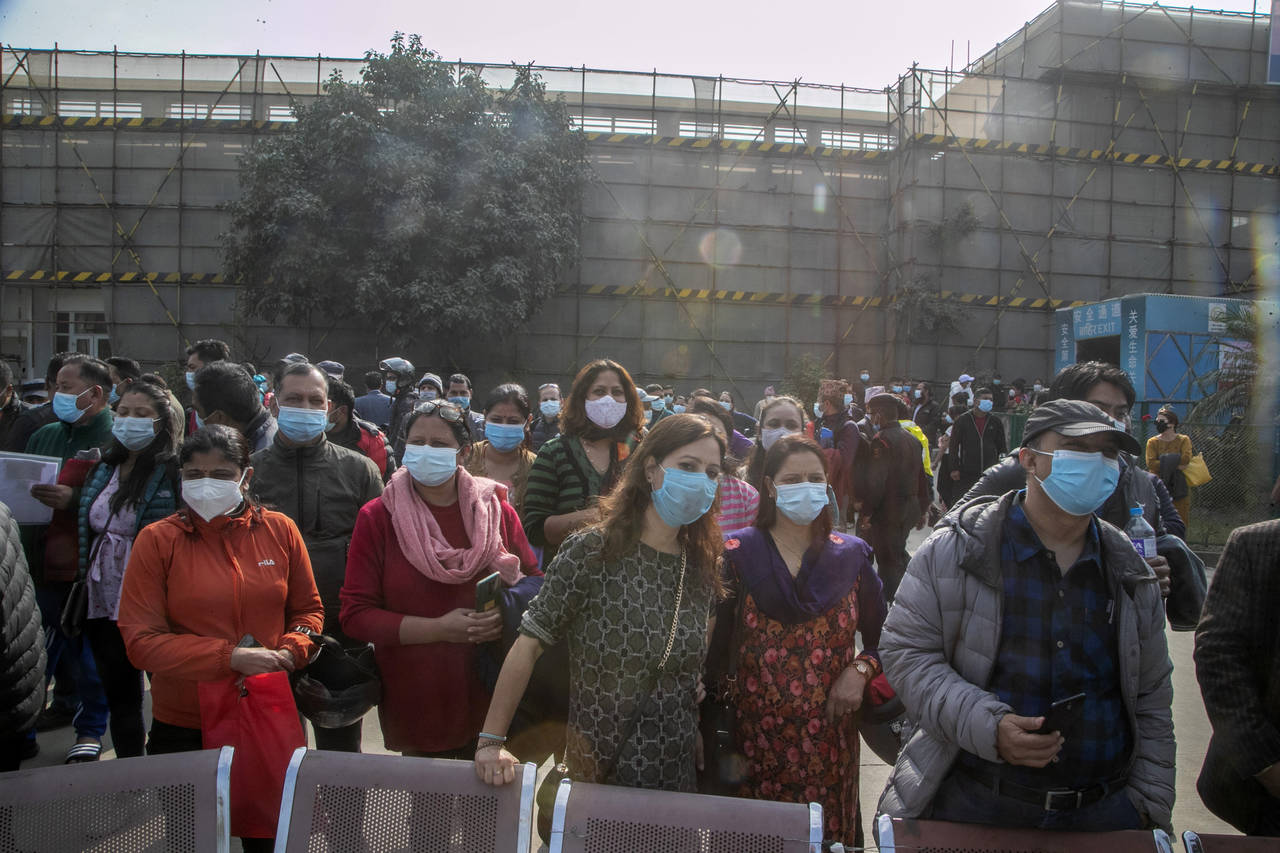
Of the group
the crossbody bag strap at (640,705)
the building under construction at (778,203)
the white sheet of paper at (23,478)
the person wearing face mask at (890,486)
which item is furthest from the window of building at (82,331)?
the crossbody bag strap at (640,705)

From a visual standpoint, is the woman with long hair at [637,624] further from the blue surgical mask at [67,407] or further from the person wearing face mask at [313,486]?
the blue surgical mask at [67,407]

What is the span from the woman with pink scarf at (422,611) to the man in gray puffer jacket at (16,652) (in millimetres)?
825

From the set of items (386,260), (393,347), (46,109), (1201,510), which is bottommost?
(1201,510)

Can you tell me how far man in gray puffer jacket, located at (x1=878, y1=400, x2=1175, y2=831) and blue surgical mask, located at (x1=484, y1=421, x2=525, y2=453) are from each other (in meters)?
2.62

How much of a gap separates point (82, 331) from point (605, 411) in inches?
938

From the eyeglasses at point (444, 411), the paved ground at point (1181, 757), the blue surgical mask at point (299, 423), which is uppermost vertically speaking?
the eyeglasses at point (444, 411)

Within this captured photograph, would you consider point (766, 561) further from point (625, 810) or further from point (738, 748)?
point (625, 810)

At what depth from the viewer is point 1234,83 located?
2414cm

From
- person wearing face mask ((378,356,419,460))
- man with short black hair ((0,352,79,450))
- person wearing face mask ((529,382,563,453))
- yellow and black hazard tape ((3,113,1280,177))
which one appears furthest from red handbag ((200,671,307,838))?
yellow and black hazard tape ((3,113,1280,177))

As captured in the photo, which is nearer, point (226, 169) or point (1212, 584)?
point (1212, 584)

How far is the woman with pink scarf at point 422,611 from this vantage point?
9.18ft

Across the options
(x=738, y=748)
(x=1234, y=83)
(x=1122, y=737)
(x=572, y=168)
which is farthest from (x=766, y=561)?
(x=1234, y=83)

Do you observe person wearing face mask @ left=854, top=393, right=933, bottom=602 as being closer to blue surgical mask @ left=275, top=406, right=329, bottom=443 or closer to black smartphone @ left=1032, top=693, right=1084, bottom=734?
blue surgical mask @ left=275, top=406, right=329, bottom=443

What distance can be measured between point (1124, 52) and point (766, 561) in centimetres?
2689
